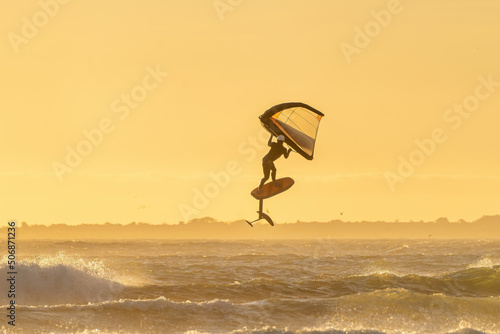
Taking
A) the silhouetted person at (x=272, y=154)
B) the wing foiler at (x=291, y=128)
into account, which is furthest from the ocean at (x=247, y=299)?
the silhouetted person at (x=272, y=154)

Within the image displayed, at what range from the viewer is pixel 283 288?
30984 millimetres

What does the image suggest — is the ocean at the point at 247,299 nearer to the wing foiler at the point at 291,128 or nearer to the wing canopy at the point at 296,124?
the wing foiler at the point at 291,128

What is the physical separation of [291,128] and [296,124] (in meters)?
0.43

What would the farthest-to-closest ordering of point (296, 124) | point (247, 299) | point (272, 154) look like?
point (247, 299)
point (296, 124)
point (272, 154)

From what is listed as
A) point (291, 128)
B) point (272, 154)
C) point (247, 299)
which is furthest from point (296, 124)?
point (247, 299)

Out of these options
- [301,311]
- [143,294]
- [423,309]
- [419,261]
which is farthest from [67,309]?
[419,261]

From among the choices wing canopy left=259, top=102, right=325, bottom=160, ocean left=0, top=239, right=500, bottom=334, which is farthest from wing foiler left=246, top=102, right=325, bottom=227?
ocean left=0, top=239, right=500, bottom=334

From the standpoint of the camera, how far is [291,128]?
15359mm

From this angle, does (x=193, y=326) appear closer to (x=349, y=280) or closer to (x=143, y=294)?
(x=143, y=294)

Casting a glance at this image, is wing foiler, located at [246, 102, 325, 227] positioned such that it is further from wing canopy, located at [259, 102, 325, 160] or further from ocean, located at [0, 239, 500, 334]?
ocean, located at [0, 239, 500, 334]

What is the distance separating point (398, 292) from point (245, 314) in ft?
20.8

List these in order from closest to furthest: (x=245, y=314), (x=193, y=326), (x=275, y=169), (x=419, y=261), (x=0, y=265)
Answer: (x=275, y=169) < (x=193, y=326) < (x=245, y=314) < (x=0, y=265) < (x=419, y=261)

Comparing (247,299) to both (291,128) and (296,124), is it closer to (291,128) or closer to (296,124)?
(296,124)

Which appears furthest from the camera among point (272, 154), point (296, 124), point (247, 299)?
point (247, 299)
